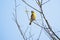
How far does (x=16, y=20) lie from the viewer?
555 cm

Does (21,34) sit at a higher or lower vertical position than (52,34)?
lower

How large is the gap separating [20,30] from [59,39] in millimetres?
3067

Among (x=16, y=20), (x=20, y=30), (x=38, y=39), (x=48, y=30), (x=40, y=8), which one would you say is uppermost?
(x=40, y=8)

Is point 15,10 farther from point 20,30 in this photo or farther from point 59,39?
point 59,39

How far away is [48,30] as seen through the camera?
10.4ft

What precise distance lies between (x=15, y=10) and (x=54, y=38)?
7.55 feet

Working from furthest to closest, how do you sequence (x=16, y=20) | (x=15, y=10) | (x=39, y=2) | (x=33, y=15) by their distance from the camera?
(x=33, y=15)
(x=16, y=20)
(x=15, y=10)
(x=39, y=2)

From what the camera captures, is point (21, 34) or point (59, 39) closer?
point (59, 39)

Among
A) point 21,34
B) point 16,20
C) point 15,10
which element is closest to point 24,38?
point 21,34

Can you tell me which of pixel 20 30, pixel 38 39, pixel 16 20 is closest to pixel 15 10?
pixel 16 20

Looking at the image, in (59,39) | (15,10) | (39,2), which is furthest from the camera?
(15,10)

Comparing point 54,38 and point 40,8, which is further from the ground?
point 40,8

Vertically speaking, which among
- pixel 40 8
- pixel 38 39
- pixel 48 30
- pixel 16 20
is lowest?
pixel 38 39

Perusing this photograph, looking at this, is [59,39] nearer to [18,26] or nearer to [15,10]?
[15,10]
